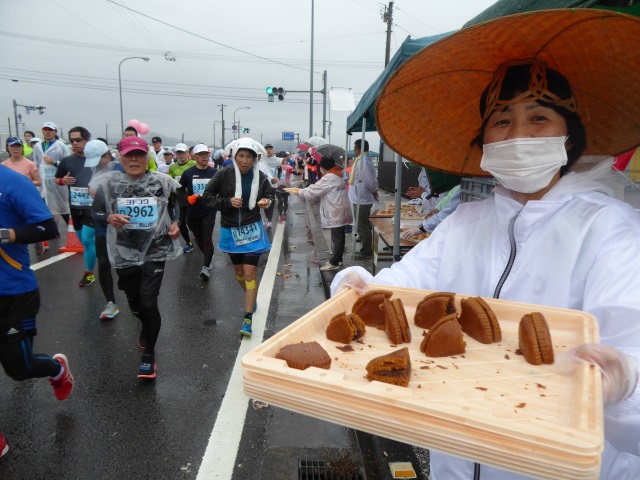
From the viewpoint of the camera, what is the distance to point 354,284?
1.73 metres

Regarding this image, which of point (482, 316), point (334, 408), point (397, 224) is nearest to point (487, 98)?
point (482, 316)

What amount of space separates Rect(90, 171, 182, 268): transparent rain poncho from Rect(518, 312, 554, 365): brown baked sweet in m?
3.56

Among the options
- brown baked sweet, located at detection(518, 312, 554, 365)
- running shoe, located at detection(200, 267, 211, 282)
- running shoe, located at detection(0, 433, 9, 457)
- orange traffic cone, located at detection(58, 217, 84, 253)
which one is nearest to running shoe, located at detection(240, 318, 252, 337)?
running shoe, located at detection(0, 433, 9, 457)

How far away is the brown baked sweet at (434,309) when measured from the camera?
1557 millimetres

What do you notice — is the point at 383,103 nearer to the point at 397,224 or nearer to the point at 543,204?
the point at 543,204

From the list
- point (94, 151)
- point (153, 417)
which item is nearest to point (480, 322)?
point (153, 417)

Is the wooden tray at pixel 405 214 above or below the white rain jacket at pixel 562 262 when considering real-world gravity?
below

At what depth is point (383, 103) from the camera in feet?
7.43

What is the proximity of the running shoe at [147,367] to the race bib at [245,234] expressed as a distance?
1714 millimetres

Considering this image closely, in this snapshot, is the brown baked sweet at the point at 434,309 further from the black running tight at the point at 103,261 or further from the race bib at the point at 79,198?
the race bib at the point at 79,198

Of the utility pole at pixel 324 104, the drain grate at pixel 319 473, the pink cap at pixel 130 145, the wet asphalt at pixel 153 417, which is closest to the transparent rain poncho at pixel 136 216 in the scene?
the pink cap at pixel 130 145

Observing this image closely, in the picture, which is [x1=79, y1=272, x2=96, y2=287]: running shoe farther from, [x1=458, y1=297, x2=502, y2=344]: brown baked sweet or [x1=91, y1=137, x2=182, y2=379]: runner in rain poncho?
[x1=458, y1=297, x2=502, y2=344]: brown baked sweet

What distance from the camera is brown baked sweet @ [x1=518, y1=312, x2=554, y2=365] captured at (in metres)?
1.28

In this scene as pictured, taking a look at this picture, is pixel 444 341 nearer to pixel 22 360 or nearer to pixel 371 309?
pixel 371 309
